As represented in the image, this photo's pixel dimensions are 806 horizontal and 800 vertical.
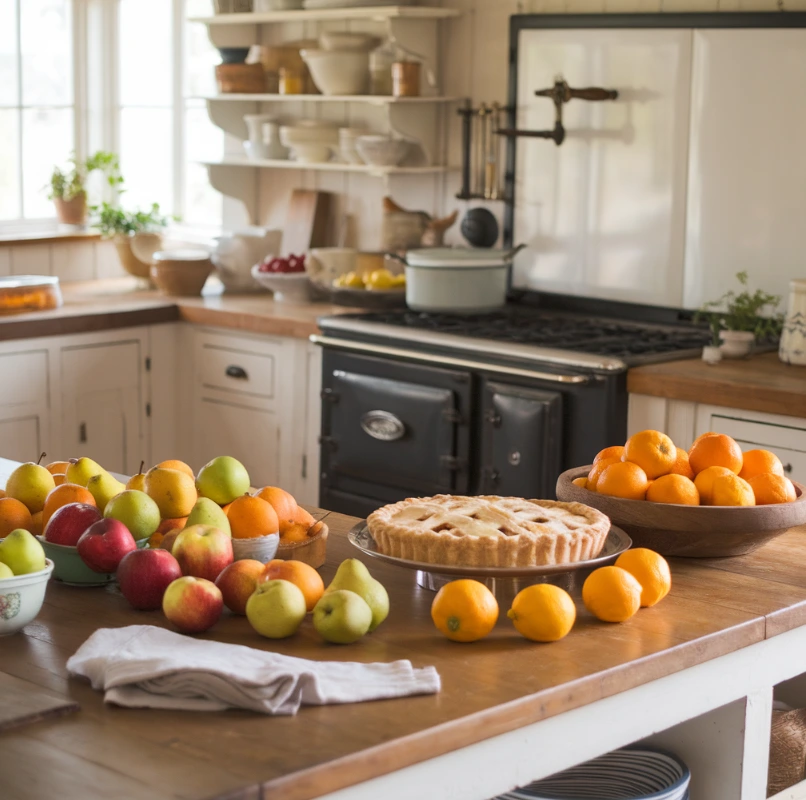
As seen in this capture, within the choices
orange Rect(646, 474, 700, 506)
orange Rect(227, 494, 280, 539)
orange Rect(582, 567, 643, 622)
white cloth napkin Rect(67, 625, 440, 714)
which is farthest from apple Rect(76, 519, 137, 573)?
orange Rect(646, 474, 700, 506)

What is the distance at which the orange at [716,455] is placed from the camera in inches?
78.4

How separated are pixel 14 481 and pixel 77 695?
621mm

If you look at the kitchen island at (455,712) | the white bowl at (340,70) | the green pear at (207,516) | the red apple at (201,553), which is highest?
the white bowl at (340,70)

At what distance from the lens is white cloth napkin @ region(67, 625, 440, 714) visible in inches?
54.9

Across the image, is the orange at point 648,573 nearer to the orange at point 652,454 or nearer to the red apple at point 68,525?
A: the orange at point 652,454

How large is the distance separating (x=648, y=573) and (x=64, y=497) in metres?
0.79

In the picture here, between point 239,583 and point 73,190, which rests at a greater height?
point 73,190

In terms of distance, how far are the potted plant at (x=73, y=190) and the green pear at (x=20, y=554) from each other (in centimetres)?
384

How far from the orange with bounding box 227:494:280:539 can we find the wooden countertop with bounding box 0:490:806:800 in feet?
0.44

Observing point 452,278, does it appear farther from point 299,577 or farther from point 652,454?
point 299,577

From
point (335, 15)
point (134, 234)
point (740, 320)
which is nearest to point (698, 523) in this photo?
point (740, 320)

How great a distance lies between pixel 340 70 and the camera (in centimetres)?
451

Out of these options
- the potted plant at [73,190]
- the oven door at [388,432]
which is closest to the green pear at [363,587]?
the oven door at [388,432]

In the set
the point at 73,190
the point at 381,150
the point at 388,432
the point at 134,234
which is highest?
the point at 381,150
